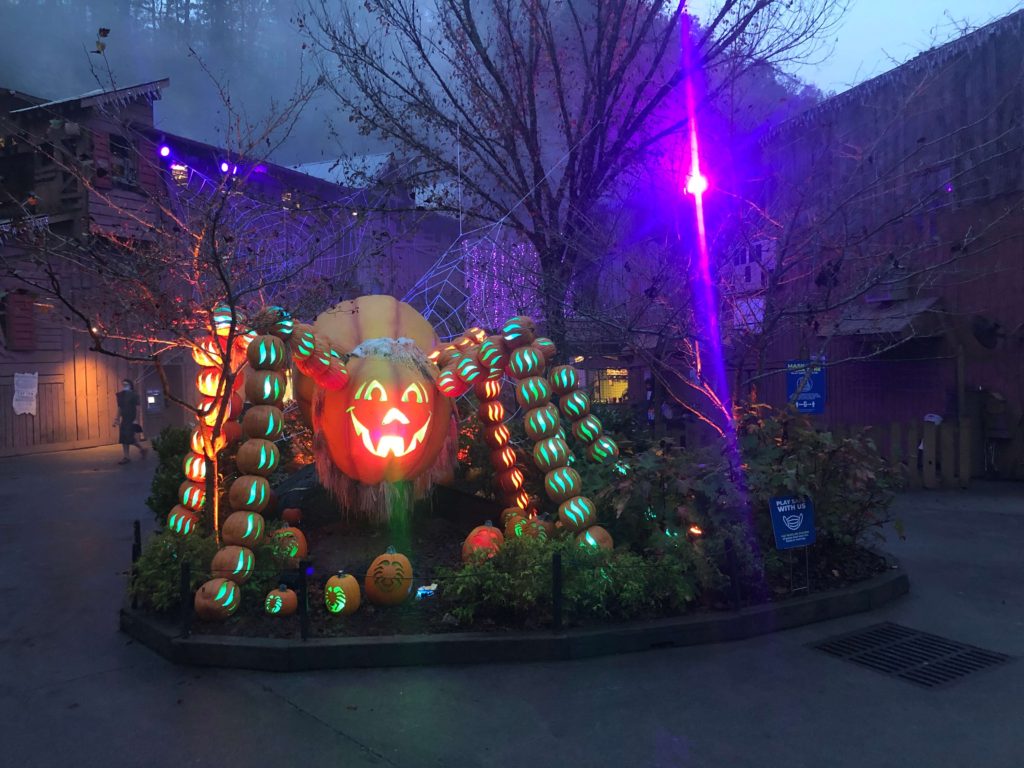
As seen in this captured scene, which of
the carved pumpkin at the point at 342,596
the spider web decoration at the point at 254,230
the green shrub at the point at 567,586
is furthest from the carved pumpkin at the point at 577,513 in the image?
the spider web decoration at the point at 254,230

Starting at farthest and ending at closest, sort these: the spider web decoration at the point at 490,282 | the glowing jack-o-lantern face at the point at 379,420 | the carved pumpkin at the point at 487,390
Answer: the spider web decoration at the point at 490,282 < the carved pumpkin at the point at 487,390 < the glowing jack-o-lantern face at the point at 379,420

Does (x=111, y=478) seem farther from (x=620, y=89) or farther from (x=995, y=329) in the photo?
(x=995, y=329)

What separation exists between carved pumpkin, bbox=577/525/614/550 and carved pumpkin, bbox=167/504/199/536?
3.20 metres

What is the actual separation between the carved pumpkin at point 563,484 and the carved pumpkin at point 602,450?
0.37m

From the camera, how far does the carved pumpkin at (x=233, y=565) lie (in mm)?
5238

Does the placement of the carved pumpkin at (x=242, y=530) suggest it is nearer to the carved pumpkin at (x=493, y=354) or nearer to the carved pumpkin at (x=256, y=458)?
the carved pumpkin at (x=256, y=458)

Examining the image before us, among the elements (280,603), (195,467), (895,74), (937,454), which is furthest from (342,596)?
(895,74)

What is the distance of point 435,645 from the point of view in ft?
16.0

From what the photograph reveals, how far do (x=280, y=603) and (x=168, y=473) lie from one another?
386cm

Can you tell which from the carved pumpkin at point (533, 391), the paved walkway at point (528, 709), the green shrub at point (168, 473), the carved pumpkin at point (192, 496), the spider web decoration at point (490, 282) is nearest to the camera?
the paved walkway at point (528, 709)

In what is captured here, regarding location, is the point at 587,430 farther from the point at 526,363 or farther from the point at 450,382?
the point at 450,382

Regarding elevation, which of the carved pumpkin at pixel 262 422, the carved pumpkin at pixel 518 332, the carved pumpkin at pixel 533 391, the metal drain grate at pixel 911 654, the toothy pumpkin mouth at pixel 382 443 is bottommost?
the metal drain grate at pixel 911 654

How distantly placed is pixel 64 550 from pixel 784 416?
831 cm

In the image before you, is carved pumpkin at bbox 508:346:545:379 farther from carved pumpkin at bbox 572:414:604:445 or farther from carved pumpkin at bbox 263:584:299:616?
carved pumpkin at bbox 263:584:299:616
